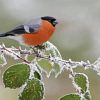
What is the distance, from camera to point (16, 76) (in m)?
0.73

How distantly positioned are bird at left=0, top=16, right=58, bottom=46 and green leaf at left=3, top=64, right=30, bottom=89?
9.5 inches

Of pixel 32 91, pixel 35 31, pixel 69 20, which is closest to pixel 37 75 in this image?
pixel 32 91

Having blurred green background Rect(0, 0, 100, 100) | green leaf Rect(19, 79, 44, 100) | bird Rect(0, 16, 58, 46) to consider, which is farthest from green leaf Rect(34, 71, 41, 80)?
blurred green background Rect(0, 0, 100, 100)

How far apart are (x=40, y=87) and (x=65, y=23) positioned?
8.06 meters

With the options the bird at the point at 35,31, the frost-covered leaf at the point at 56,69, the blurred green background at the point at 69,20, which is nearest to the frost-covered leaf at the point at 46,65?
the frost-covered leaf at the point at 56,69

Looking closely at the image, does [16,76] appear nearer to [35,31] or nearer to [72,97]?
[72,97]

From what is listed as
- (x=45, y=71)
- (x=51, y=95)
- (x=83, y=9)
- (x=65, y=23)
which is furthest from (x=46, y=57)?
(x=83, y=9)

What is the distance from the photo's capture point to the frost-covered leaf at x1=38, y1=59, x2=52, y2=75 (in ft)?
2.64

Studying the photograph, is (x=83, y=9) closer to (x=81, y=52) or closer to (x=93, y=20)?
(x=93, y=20)

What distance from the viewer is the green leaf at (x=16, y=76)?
715 millimetres

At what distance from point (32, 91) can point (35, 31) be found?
0.52m

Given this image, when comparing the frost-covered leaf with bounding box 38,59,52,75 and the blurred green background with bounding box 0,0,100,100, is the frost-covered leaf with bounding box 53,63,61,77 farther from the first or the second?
the blurred green background with bounding box 0,0,100,100

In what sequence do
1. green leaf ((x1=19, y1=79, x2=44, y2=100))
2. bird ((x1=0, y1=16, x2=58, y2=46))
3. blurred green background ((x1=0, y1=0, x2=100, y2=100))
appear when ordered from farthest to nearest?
1. blurred green background ((x1=0, y1=0, x2=100, y2=100))
2. bird ((x1=0, y1=16, x2=58, y2=46))
3. green leaf ((x1=19, y1=79, x2=44, y2=100))

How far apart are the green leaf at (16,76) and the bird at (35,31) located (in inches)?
9.5
